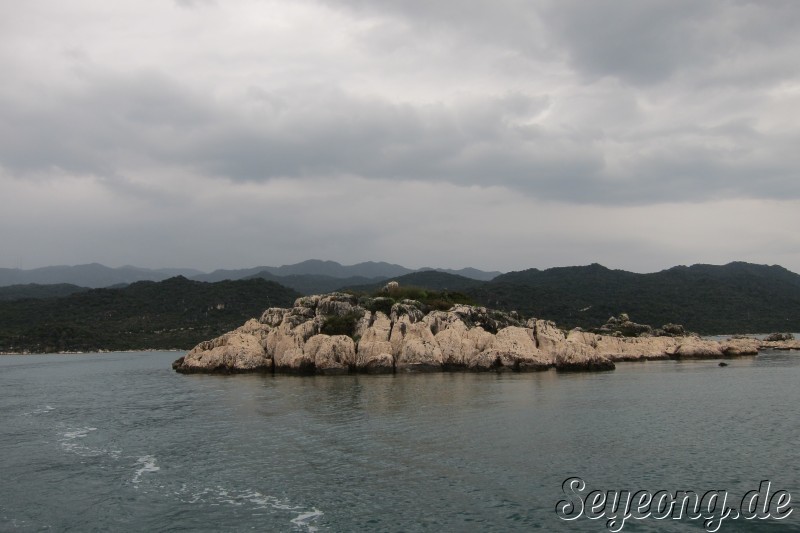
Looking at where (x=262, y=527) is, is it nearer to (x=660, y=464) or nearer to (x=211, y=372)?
(x=660, y=464)

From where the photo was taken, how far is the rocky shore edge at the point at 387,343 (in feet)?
239

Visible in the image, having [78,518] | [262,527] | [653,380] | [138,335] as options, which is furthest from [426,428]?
[138,335]

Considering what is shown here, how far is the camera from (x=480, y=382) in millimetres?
59719

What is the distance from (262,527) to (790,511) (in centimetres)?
1781

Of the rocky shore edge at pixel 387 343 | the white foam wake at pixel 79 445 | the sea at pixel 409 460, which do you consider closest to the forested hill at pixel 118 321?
the rocky shore edge at pixel 387 343

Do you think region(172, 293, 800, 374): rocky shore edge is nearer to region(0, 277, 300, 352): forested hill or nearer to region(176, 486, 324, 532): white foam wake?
region(176, 486, 324, 532): white foam wake

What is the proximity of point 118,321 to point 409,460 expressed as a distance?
174 metres

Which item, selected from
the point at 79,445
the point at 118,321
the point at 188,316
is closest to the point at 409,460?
the point at 79,445

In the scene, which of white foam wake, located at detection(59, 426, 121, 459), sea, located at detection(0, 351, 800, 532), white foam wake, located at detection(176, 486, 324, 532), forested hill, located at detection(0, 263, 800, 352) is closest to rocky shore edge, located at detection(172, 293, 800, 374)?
sea, located at detection(0, 351, 800, 532)

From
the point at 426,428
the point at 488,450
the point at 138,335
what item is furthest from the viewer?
the point at 138,335

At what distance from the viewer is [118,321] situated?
179250 millimetres

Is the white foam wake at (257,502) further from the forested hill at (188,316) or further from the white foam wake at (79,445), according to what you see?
the forested hill at (188,316)

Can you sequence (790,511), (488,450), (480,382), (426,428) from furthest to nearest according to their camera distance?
(480,382), (426,428), (488,450), (790,511)

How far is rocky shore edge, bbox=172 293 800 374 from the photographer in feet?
239
